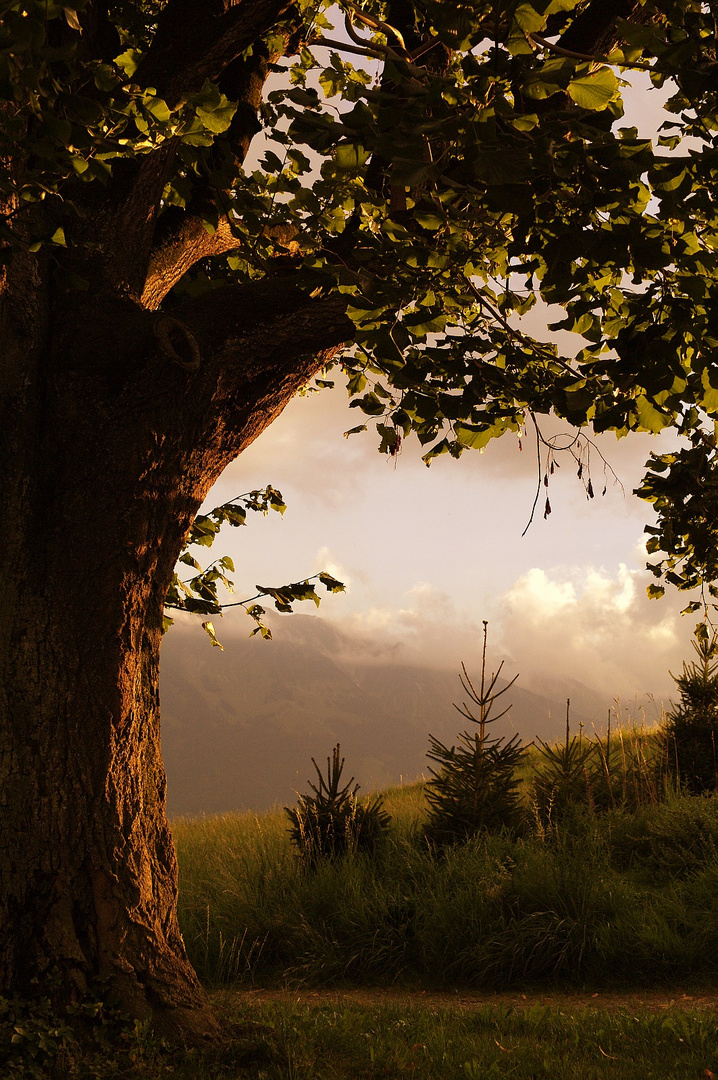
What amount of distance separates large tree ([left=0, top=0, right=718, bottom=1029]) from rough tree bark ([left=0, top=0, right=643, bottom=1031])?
0.02 metres

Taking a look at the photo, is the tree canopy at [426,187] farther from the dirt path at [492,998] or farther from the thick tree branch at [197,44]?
the dirt path at [492,998]

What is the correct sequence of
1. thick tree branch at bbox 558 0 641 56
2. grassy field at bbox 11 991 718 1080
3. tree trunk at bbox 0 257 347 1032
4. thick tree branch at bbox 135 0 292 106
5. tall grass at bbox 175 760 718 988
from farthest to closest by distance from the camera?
tall grass at bbox 175 760 718 988
thick tree branch at bbox 135 0 292 106
thick tree branch at bbox 558 0 641 56
tree trunk at bbox 0 257 347 1032
grassy field at bbox 11 991 718 1080

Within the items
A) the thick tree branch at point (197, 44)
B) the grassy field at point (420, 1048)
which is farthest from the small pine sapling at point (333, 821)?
the thick tree branch at point (197, 44)

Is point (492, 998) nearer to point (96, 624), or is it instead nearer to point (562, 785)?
point (562, 785)

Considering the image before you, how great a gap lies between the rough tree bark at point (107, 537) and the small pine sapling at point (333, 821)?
4.52 m

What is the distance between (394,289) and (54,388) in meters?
2.35

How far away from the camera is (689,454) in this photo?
739 centimetres

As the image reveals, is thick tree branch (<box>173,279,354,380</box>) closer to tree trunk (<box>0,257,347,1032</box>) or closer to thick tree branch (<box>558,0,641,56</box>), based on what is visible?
tree trunk (<box>0,257,347,1032</box>)

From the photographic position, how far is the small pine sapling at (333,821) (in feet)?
30.3

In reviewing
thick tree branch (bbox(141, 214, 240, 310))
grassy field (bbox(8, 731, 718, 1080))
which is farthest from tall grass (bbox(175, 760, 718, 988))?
thick tree branch (bbox(141, 214, 240, 310))

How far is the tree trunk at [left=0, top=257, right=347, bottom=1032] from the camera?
4.41 metres

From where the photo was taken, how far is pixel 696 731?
1238 centimetres

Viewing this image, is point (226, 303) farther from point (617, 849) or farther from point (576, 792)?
point (576, 792)

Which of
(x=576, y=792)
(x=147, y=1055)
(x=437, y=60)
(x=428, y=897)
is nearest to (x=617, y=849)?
(x=576, y=792)
